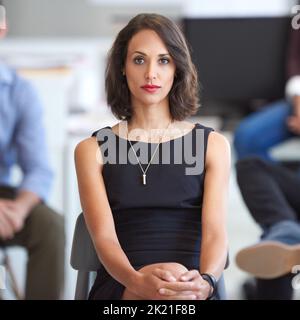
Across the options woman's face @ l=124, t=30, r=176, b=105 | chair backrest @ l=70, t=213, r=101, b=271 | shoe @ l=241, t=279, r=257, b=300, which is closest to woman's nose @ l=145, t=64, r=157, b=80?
woman's face @ l=124, t=30, r=176, b=105

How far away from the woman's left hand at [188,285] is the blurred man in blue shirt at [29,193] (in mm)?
165

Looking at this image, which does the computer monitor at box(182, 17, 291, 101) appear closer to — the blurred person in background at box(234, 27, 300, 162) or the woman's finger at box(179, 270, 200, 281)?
the blurred person in background at box(234, 27, 300, 162)

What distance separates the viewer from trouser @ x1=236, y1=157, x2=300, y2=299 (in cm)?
99

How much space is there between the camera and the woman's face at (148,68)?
776 mm

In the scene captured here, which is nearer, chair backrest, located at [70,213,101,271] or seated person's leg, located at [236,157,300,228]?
chair backrest, located at [70,213,101,271]

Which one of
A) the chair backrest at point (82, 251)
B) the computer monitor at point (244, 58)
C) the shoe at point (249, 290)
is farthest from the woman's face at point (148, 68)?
the computer monitor at point (244, 58)

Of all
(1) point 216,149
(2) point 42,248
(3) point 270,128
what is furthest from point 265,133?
(2) point 42,248

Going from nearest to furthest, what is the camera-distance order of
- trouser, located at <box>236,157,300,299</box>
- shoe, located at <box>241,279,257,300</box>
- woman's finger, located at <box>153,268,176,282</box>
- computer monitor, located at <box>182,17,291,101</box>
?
woman's finger, located at <box>153,268,176,282</box>, shoe, located at <box>241,279,257,300</box>, trouser, located at <box>236,157,300,299</box>, computer monitor, located at <box>182,17,291,101</box>

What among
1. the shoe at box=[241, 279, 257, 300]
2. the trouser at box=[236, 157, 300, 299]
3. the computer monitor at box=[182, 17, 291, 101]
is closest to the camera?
the shoe at box=[241, 279, 257, 300]

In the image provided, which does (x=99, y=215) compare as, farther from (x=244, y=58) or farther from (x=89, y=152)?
(x=244, y=58)

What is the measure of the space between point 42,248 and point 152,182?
24 cm

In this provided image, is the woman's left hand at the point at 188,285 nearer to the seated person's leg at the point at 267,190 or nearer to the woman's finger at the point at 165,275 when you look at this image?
the woman's finger at the point at 165,275

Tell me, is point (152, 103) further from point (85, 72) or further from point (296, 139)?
point (85, 72)
